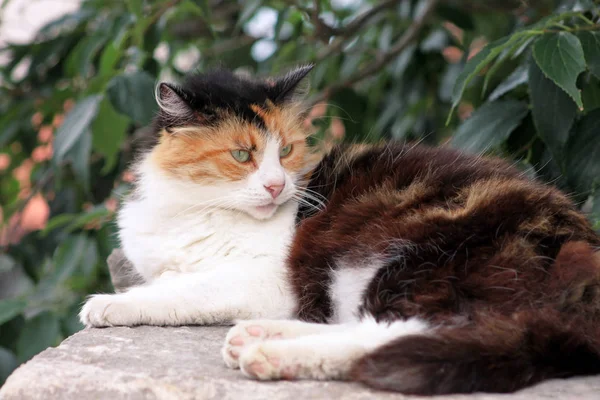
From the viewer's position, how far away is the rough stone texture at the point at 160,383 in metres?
1.36

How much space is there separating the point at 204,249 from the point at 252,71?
159 centimetres

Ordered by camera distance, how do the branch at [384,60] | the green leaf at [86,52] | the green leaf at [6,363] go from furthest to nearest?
the branch at [384,60]
the green leaf at [86,52]
the green leaf at [6,363]

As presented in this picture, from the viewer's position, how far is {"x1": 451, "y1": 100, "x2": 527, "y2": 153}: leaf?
2283 millimetres

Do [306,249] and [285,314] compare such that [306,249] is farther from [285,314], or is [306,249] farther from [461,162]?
[461,162]

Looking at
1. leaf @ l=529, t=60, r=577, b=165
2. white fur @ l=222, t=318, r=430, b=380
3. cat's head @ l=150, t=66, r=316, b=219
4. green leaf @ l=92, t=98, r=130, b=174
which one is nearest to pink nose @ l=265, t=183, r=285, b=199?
cat's head @ l=150, t=66, r=316, b=219

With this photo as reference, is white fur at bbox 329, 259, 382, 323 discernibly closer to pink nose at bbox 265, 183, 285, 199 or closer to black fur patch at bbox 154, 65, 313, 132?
pink nose at bbox 265, 183, 285, 199

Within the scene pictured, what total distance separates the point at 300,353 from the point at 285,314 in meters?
0.54

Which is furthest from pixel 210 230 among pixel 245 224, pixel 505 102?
pixel 505 102

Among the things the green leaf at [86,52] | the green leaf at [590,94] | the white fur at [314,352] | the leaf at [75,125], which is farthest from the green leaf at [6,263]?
the green leaf at [590,94]

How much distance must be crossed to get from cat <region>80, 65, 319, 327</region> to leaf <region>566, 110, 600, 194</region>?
782mm

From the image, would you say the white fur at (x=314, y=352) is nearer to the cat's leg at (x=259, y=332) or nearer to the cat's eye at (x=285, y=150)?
the cat's leg at (x=259, y=332)

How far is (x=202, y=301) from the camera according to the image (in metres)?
1.93

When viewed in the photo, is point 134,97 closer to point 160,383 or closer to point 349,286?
Result: point 349,286

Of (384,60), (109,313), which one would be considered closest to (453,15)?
(384,60)
